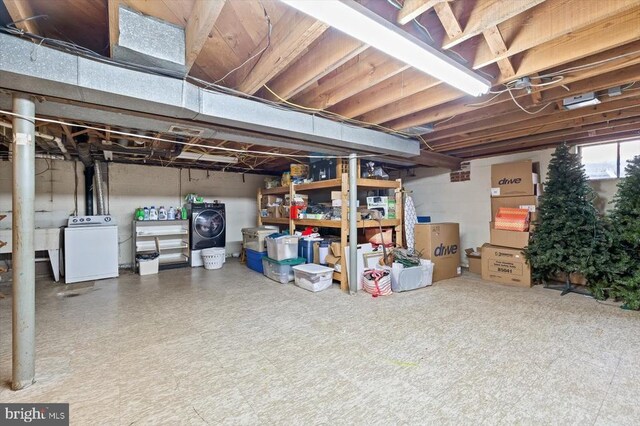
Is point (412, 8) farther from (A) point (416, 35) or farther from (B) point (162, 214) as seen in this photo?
(B) point (162, 214)

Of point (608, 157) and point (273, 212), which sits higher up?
point (608, 157)

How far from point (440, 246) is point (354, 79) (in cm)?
323

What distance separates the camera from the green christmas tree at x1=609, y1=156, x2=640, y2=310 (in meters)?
3.30

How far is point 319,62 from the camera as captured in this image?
2.00 metres

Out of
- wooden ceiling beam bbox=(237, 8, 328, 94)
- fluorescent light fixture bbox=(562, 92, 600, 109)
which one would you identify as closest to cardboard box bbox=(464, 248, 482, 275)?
fluorescent light fixture bbox=(562, 92, 600, 109)

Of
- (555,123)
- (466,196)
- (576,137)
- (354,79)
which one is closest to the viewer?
(354,79)

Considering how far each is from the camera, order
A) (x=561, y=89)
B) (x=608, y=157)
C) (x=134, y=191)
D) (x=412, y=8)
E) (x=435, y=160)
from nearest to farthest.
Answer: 1. (x=412, y=8)
2. (x=561, y=89)
3. (x=608, y=157)
4. (x=435, y=160)
5. (x=134, y=191)

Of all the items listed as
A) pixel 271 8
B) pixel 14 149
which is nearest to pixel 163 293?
pixel 14 149

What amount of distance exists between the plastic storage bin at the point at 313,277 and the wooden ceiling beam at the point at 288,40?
2666mm

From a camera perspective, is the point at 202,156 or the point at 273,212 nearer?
the point at 202,156

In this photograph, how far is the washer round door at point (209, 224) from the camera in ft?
19.0

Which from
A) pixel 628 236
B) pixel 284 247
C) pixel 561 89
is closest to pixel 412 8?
pixel 561 89

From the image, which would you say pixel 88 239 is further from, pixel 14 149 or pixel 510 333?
pixel 510 333

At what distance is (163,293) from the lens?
156 inches
